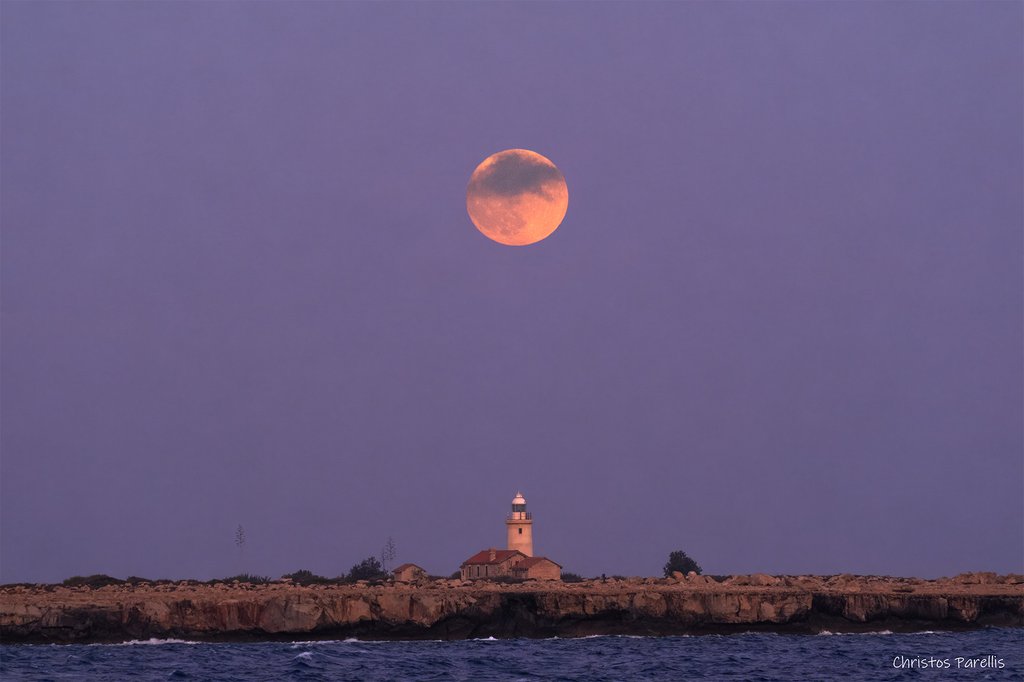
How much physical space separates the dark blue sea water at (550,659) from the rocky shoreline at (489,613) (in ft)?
3.63

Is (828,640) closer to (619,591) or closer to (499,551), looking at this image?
(619,591)

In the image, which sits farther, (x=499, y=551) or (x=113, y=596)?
(x=499, y=551)

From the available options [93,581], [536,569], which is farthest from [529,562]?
[93,581]

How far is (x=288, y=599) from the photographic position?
6075 cm

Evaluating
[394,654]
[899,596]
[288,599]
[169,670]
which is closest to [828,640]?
[899,596]

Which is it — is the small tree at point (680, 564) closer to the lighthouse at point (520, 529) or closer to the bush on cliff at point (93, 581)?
the lighthouse at point (520, 529)

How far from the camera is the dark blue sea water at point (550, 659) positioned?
152ft

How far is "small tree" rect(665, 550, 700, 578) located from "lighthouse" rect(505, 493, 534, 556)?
12133 millimetres

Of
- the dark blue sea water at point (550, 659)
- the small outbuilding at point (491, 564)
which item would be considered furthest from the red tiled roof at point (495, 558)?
the dark blue sea water at point (550, 659)

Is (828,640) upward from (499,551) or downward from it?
downward

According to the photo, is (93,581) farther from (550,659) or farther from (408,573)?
(550,659)

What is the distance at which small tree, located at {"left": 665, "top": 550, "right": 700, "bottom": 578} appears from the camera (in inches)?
4355

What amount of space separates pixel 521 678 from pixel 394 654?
9.95m

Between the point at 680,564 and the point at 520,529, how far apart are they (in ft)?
50.4
